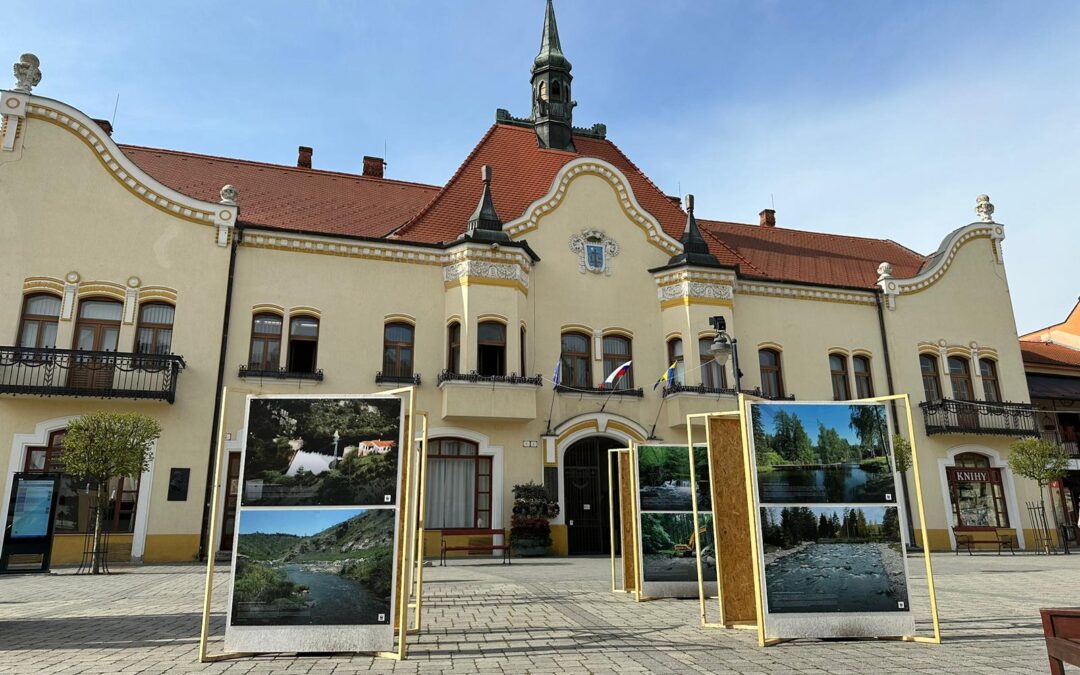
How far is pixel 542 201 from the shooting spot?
2130 centimetres

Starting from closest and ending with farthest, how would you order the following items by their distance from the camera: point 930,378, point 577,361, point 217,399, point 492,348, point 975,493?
point 217,399 < point 492,348 < point 577,361 < point 975,493 < point 930,378

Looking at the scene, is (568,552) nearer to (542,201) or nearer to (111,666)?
(542,201)

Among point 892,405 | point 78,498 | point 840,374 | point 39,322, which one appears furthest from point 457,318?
point 892,405

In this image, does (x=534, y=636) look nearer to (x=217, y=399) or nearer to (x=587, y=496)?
(x=587, y=496)

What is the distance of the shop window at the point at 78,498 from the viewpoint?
1627 cm

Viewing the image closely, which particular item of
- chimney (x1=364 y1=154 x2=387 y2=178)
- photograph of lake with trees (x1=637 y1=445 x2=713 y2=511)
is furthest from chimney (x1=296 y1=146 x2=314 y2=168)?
photograph of lake with trees (x1=637 y1=445 x2=713 y2=511)

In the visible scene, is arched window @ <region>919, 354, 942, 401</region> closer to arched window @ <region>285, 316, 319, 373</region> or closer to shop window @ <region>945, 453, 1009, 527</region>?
shop window @ <region>945, 453, 1009, 527</region>

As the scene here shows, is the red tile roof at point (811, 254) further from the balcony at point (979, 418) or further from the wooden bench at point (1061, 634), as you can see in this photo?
the wooden bench at point (1061, 634)

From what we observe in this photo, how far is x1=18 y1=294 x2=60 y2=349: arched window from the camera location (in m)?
17.1

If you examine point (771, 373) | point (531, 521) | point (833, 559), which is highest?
point (771, 373)

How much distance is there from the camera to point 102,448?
14.1 metres

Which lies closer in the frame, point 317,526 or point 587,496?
point 317,526

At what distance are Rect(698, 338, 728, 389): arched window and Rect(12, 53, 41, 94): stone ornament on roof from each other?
1908 cm

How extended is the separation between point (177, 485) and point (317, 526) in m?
12.4
